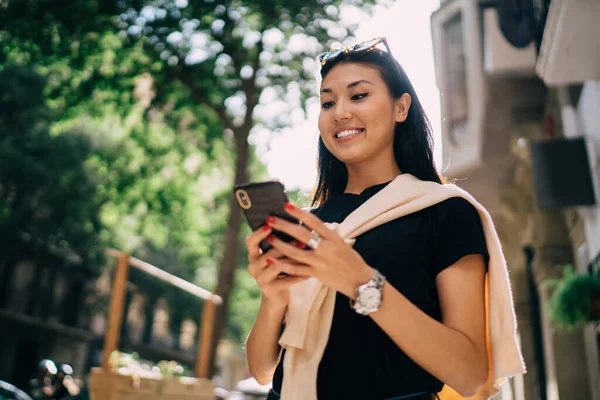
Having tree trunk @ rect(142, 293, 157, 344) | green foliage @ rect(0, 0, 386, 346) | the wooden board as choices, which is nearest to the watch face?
the wooden board

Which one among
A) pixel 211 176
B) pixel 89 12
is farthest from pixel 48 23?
pixel 211 176

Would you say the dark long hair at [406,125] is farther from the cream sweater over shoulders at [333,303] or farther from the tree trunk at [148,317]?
the tree trunk at [148,317]

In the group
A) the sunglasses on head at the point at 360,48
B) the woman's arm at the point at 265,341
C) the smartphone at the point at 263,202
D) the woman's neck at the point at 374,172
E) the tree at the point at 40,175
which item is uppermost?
the tree at the point at 40,175

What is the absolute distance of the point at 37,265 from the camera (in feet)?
103

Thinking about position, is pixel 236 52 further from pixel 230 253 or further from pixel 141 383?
pixel 141 383

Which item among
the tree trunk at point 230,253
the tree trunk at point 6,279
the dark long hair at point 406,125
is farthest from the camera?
the tree trunk at point 6,279

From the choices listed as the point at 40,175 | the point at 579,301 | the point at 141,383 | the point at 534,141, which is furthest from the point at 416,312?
the point at 40,175

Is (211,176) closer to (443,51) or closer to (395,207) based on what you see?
(443,51)

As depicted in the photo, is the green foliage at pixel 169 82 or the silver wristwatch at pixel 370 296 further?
the green foliage at pixel 169 82

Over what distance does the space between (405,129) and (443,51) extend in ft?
37.3

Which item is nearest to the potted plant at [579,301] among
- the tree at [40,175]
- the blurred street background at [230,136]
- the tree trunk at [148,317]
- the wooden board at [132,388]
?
the blurred street background at [230,136]

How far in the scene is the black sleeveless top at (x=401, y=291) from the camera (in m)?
1.64

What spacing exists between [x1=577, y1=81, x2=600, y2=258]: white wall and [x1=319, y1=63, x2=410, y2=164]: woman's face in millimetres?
5556

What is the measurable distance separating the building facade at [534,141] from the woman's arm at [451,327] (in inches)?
135
